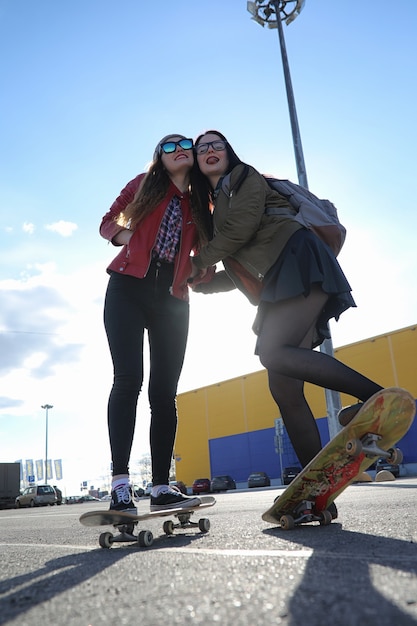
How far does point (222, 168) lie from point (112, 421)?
1369mm

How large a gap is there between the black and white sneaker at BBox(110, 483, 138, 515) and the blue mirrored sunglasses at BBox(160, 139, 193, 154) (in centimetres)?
170

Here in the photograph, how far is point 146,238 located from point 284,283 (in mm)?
819

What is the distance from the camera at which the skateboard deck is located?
1.77 metres

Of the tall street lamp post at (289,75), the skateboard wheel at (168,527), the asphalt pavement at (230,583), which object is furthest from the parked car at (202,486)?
the asphalt pavement at (230,583)

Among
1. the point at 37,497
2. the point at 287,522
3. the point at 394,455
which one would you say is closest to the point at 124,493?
the point at 287,522

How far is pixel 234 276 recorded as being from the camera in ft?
8.68

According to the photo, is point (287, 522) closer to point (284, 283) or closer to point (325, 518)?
point (325, 518)

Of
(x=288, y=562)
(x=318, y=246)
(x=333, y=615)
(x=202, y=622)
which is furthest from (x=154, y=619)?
(x=318, y=246)

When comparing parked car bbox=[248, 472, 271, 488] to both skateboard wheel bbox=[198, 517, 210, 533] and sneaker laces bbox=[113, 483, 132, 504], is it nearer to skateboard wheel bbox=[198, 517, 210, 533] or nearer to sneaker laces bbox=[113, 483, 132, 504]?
skateboard wheel bbox=[198, 517, 210, 533]

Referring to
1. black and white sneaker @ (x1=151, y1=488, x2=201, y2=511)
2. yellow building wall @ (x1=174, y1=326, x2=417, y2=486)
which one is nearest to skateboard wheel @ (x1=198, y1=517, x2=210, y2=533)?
black and white sneaker @ (x1=151, y1=488, x2=201, y2=511)

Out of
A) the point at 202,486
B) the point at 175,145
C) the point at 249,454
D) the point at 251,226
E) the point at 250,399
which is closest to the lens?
the point at 251,226

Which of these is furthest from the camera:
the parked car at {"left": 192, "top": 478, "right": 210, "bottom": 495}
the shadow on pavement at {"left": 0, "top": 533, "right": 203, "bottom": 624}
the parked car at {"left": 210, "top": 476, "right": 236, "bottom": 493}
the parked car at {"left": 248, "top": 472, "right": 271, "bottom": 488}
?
the parked car at {"left": 192, "top": 478, "right": 210, "bottom": 495}

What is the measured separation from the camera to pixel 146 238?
8.80 ft

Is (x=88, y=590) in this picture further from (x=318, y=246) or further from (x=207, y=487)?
(x=207, y=487)
